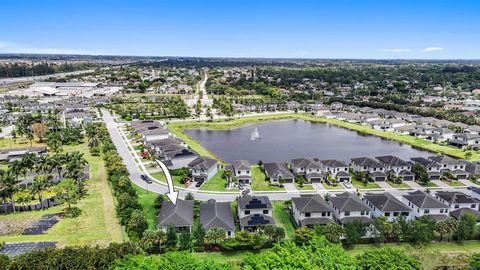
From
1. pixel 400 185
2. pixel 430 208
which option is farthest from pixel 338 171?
pixel 430 208

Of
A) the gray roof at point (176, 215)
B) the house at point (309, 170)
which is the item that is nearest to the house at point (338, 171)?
the house at point (309, 170)

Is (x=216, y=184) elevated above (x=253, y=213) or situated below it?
below

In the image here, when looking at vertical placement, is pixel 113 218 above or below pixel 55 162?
below

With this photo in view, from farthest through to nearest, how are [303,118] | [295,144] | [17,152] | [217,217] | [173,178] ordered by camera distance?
1. [303,118]
2. [295,144]
3. [17,152]
4. [173,178]
5. [217,217]

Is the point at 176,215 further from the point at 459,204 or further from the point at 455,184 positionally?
the point at 455,184

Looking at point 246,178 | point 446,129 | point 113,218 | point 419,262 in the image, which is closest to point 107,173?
point 113,218

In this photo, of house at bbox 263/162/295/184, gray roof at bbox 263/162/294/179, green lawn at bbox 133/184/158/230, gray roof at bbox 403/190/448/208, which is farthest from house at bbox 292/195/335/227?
green lawn at bbox 133/184/158/230

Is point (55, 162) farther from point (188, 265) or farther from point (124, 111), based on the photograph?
point (124, 111)
